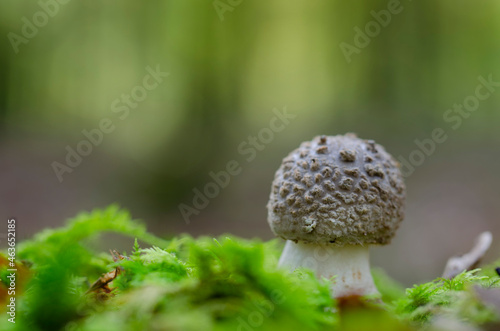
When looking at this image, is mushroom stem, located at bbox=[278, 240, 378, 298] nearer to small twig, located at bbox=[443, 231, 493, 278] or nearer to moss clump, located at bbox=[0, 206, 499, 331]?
small twig, located at bbox=[443, 231, 493, 278]

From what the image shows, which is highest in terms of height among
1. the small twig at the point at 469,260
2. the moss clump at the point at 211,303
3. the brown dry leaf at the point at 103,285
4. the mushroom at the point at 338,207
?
the mushroom at the point at 338,207

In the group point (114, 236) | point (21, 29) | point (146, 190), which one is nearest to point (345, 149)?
point (114, 236)

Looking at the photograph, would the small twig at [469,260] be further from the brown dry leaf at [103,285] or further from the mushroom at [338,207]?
the brown dry leaf at [103,285]

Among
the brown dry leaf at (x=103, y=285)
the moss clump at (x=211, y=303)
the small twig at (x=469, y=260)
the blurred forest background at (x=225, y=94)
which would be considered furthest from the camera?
the blurred forest background at (x=225, y=94)

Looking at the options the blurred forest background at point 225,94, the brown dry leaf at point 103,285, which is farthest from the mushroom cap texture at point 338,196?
the blurred forest background at point 225,94

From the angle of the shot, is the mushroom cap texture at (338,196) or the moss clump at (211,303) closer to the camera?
the moss clump at (211,303)

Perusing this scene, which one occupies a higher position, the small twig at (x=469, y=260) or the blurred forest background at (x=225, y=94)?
the blurred forest background at (x=225, y=94)

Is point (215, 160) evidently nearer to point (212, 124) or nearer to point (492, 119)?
point (212, 124)
